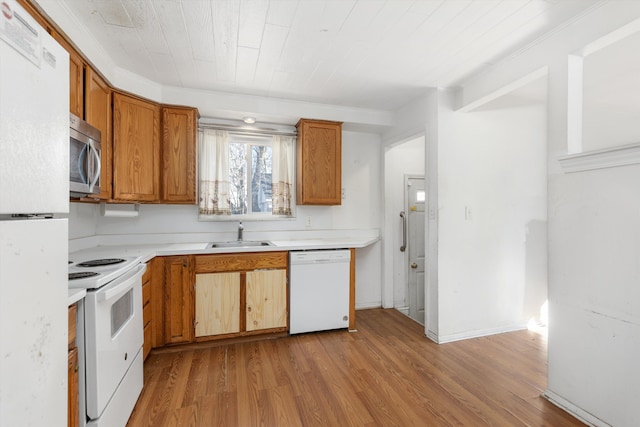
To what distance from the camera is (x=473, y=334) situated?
2811 millimetres

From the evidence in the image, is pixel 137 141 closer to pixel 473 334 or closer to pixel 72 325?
pixel 72 325

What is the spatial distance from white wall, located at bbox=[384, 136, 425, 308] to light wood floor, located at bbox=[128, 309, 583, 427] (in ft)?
3.11

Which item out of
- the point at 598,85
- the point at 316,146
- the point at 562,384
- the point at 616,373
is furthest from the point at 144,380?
the point at 598,85

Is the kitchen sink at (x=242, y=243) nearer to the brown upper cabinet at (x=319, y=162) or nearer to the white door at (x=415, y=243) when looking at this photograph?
the brown upper cabinet at (x=319, y=162)

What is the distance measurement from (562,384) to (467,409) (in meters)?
0.64

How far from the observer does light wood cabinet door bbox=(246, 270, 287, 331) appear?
8.78ft

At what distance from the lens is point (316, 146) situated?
319cm

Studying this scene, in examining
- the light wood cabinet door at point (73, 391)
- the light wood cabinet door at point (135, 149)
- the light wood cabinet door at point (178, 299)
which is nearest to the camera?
the light wood cabinet door at point (73, 391)

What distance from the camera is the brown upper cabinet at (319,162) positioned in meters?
3.15

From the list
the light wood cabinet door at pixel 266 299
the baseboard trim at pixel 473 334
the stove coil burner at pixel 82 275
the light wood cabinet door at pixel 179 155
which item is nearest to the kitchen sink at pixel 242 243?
the light wood cabinet door at pixel 266 299

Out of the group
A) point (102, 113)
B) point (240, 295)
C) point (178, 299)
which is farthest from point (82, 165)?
point (240, 295)

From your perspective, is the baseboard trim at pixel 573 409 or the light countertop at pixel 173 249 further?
the light countertop at pixel 173 249

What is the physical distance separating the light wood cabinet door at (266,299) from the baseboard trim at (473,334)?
4.84ft

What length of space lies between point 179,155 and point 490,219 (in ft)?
10.5
